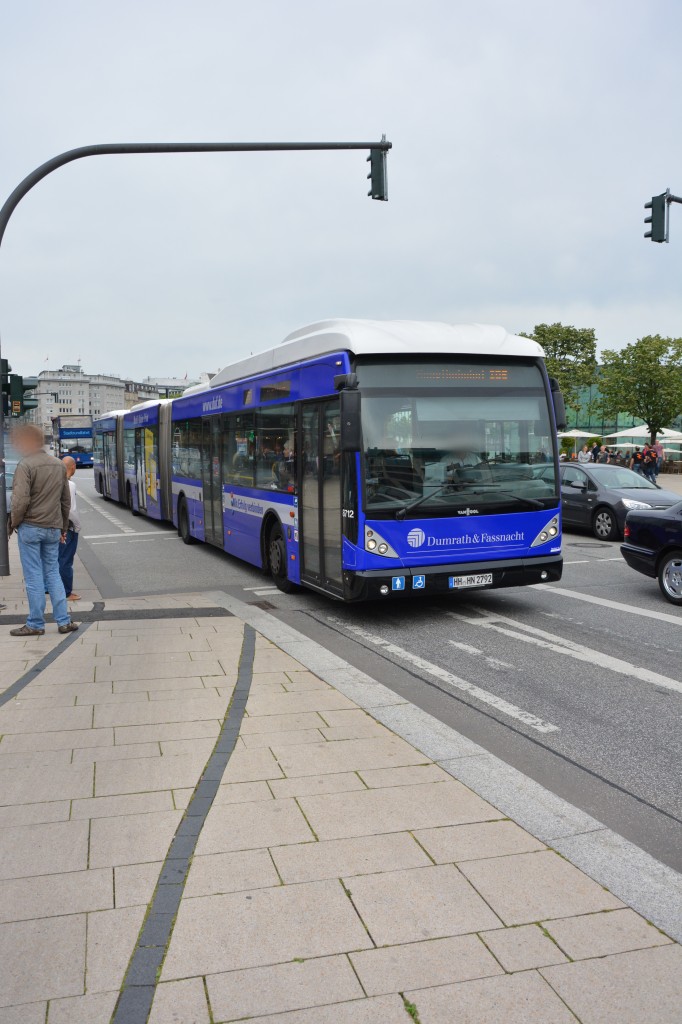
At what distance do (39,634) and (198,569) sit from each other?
17.7 ft

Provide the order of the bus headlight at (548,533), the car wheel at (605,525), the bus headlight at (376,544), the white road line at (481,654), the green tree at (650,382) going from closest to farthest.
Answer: the white road line at (481,654) < the bus headlight at (376,544) < the bus headlight at (548,533) < the car wheel at (605,525) < the green tree at (650,382)

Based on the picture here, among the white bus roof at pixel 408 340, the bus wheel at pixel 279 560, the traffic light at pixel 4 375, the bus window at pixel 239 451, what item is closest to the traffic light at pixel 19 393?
the traffic light at pixel 4 375

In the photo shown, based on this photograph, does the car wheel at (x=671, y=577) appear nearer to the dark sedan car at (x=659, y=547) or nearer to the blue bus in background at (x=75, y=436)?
the dark sedan car at (x=659, y=547)

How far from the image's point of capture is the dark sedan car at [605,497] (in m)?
16.2

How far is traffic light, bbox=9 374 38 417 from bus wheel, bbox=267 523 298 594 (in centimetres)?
417

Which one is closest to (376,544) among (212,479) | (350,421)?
(350,421)

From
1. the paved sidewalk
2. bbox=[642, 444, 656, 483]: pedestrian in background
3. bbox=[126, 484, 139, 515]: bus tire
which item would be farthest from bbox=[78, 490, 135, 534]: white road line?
bbox=[642, 444, 656, 483]: pedestrian in background

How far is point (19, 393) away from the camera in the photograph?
40.4 ft

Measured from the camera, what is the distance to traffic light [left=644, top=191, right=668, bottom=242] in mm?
16172

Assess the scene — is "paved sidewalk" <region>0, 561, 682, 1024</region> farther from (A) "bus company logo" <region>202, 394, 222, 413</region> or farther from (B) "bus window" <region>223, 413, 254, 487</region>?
(A) "bus company logo" <region>202, 394, 222, 413</region>

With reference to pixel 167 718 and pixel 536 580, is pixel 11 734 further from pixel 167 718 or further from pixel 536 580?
pixel 536 580

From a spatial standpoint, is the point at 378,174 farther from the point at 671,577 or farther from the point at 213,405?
the point at 671,577

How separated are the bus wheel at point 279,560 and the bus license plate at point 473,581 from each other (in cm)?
247

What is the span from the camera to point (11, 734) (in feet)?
17.1
